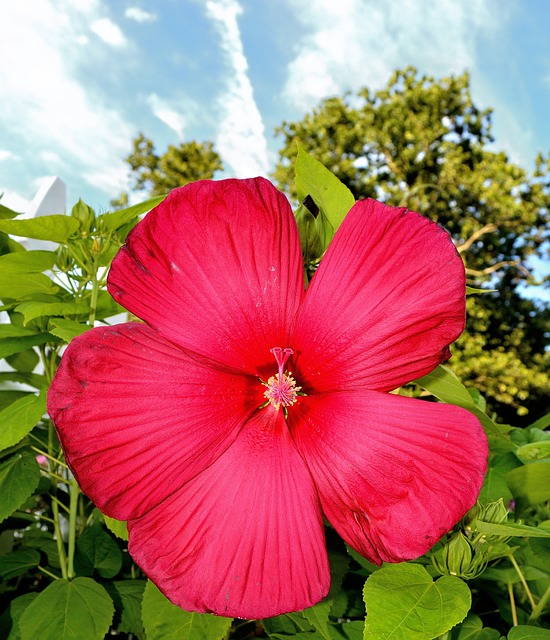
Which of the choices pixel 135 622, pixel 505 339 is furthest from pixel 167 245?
pixel 505 339

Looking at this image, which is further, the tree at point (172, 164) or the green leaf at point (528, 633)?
the tree at point (172, 164)

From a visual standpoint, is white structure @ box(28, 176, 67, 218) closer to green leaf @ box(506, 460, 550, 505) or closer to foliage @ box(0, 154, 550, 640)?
foliage @ box(0, 154, 550, 640)

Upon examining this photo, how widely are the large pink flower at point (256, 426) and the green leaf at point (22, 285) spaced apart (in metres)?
Result: 0.37

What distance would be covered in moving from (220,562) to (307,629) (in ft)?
0.70

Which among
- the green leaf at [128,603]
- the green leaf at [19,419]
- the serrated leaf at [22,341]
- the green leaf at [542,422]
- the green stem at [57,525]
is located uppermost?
the green leaf at [542,422]

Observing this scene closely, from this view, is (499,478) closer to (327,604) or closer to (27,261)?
(327,604)

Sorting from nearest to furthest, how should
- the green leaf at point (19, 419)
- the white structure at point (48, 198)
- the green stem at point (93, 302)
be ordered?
the green leaf at point (19, 419) → the green stem at point (93, 302) → the white structure at point (48, 198)

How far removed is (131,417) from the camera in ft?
1.13

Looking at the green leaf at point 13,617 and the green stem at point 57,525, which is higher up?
the green stem at point 57,525

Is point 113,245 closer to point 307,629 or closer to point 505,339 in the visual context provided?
point 307,629

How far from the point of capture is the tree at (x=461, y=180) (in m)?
11.7

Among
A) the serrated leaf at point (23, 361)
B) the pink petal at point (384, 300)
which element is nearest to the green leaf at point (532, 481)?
the pink petal at point (384, 300)

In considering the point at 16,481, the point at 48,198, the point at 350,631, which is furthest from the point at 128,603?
the point at 48,198

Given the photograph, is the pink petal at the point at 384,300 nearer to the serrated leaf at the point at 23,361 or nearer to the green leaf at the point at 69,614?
the green leaf at the point at 69,614
